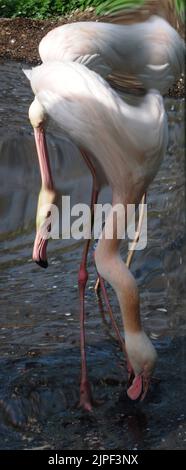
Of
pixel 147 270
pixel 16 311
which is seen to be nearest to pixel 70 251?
pixel 147 270

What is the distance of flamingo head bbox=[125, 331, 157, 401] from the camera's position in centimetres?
371

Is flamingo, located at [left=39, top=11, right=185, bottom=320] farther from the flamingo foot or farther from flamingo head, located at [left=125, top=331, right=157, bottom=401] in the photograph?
the flamingo foot

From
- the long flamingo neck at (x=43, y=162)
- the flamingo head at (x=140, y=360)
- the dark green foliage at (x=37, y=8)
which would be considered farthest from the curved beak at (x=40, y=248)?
the dark green foliage at (x=37, y=8)

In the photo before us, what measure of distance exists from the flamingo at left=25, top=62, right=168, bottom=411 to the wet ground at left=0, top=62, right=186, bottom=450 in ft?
0.37

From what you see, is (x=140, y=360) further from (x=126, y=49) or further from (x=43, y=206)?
(x=126, y=49)

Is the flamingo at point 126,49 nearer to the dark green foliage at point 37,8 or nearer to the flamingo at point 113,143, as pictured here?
the flamingo at point 113,143

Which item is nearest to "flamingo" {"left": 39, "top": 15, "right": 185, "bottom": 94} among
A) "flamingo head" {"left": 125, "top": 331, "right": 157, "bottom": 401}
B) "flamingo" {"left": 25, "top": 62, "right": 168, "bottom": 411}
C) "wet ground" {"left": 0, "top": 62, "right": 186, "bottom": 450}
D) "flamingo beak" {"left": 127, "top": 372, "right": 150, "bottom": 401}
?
"flamingo" {"left": 25, "top": 62, "right": 168, "bottom": 411}

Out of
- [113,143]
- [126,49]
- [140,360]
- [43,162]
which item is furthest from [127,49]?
[140,360]

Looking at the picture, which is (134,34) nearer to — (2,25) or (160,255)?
(160,255)

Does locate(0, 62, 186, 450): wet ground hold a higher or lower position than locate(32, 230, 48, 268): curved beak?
lower

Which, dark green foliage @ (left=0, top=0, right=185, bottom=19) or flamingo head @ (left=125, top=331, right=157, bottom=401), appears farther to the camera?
dark green foliage @ (left=0, top=0, right=185, bottom=19)

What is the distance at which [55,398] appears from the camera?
3.78 m

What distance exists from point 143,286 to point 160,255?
31 centimetres
